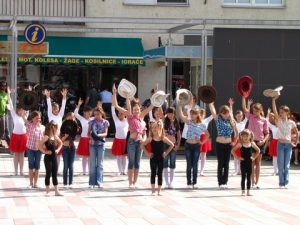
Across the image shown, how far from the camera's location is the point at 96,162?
1555 cm

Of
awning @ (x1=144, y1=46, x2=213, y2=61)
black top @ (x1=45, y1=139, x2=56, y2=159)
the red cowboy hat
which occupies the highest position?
awning @ (x1=144, y1=46, x2=213, y2=61)

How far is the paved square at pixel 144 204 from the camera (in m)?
12.0

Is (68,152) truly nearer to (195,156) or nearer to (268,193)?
(195,156)

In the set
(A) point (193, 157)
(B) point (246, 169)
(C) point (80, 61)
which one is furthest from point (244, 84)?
(C) point (80, 61)

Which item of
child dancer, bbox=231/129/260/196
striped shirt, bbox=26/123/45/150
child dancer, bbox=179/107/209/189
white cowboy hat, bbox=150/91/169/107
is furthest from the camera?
child dancer, bbox=179/107/209/189

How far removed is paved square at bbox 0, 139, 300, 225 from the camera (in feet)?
39.3

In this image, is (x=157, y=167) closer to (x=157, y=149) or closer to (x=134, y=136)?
(x=157, y=149)

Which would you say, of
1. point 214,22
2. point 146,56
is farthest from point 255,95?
point 146,56

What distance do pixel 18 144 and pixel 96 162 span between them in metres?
2.44

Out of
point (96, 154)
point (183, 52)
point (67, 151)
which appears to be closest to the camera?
point (67, 151)

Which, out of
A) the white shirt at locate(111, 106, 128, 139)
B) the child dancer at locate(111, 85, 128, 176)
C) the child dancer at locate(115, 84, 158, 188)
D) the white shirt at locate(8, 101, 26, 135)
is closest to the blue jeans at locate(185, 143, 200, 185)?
the child dancer at locate(115, 84, 158, 188)

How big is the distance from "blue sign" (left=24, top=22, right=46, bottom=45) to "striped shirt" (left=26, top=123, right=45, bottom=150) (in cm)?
584

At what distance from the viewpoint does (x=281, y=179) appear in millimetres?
16203

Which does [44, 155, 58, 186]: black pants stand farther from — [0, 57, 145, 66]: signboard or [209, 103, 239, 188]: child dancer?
[0, 57, 145, 66]: signboard
